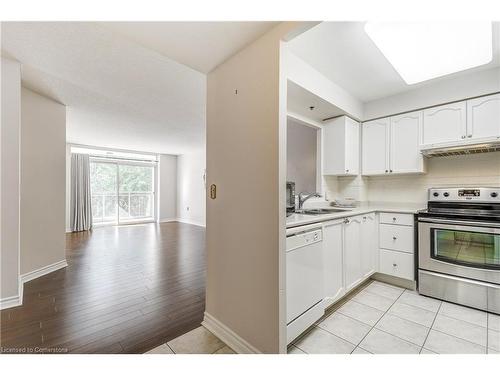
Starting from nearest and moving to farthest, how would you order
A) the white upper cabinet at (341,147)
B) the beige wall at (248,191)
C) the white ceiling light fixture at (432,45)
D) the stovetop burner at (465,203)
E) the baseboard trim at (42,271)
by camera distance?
the beige wall at (248,191) < the white ceiling light fixture at (432,45) < the stovetop burner at (465,203) < the baseboard trim at (42,271) < the white upper cabinet at (341,147)

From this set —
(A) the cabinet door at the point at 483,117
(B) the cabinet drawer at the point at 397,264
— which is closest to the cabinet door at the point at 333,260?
(B) the cabinet drawer at the point at 397,264

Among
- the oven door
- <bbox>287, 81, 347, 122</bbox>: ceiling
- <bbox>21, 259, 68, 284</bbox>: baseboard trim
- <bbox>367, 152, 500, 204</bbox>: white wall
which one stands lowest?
<bbox>21, 259, 68, 284</bbox>: baseboard trim

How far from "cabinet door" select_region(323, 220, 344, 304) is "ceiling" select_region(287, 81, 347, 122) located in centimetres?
126

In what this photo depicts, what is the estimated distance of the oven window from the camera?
6.73 ft

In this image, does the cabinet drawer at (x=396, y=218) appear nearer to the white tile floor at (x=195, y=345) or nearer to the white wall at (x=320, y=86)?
the white wall at (x=320, y=86)

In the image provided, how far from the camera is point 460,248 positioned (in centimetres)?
222

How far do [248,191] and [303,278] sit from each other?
76 cm

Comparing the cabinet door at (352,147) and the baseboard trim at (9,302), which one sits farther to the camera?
the cabinet door at (352,147)

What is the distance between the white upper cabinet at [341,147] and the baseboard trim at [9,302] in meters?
3.59

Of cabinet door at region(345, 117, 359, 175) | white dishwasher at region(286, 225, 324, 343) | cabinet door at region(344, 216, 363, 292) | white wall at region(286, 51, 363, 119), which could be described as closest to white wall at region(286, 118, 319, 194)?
cabinet door at region(345, 117, 359, 175)

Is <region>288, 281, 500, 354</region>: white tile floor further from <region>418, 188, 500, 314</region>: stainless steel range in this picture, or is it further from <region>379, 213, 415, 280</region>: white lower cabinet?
<region>379, 213, 415, 280</region>: white lower cabinet

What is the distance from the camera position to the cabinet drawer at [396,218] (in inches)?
99.7
